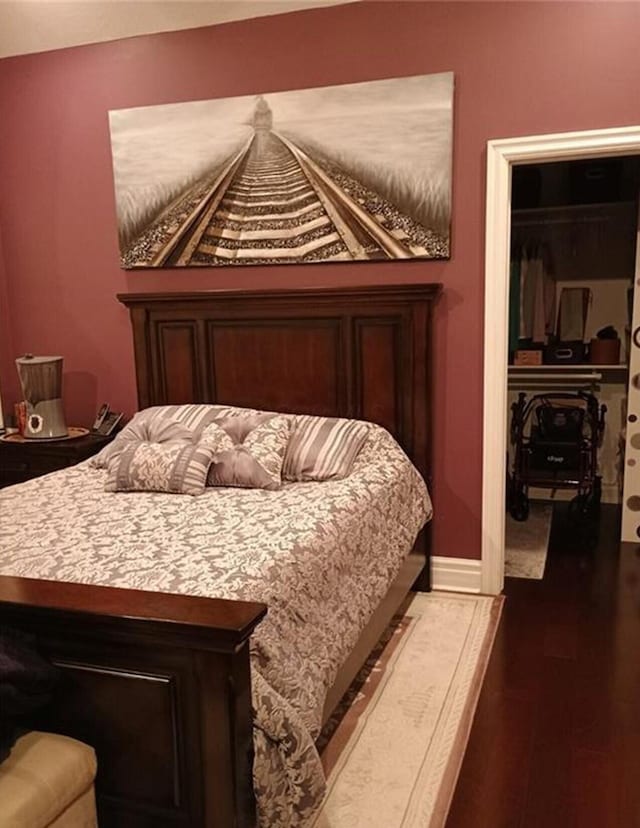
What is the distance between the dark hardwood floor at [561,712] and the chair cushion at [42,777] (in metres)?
1.05

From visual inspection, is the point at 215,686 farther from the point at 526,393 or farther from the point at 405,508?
the point at 526,393

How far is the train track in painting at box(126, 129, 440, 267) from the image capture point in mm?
3307

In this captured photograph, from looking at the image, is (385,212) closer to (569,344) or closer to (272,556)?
(272,556)

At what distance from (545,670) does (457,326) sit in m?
1.54

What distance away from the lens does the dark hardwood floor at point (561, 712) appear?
195cm

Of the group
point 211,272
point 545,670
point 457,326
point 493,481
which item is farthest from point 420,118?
point 545,670

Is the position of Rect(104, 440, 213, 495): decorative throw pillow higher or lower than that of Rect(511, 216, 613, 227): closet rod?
lower

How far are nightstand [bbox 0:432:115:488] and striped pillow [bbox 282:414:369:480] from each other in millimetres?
1179

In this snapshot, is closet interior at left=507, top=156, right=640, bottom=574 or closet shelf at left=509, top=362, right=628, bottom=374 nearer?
closet interior at left=507, top=156, right=640, bottom=574

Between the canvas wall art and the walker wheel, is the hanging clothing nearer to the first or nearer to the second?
the walker wheel

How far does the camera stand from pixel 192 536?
7.26ft

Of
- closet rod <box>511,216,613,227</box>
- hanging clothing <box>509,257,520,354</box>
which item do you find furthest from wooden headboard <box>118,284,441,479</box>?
closet rod <box>511,216,613,227</box>

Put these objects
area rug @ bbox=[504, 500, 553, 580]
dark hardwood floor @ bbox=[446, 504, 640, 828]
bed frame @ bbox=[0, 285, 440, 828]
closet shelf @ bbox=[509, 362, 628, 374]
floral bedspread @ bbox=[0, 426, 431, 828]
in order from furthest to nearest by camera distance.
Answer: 1. closet shelf @ bbox=[509, 362, 628, 374]
2. area rug @ bbox=[504, 500, 553, 580]
3. dark hardwood floor @ bbox=[446, 504, 640, 828]
4. floral bedspread @ bbox=[0, 426, 431, 828]
5. bed frame @ bbox=[0, 285, 440, 828]

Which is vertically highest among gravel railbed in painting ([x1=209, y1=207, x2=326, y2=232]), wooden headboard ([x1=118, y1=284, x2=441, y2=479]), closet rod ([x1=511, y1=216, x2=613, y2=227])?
closet rod ([x1=511, y1=216, x2=613, y2=227])
